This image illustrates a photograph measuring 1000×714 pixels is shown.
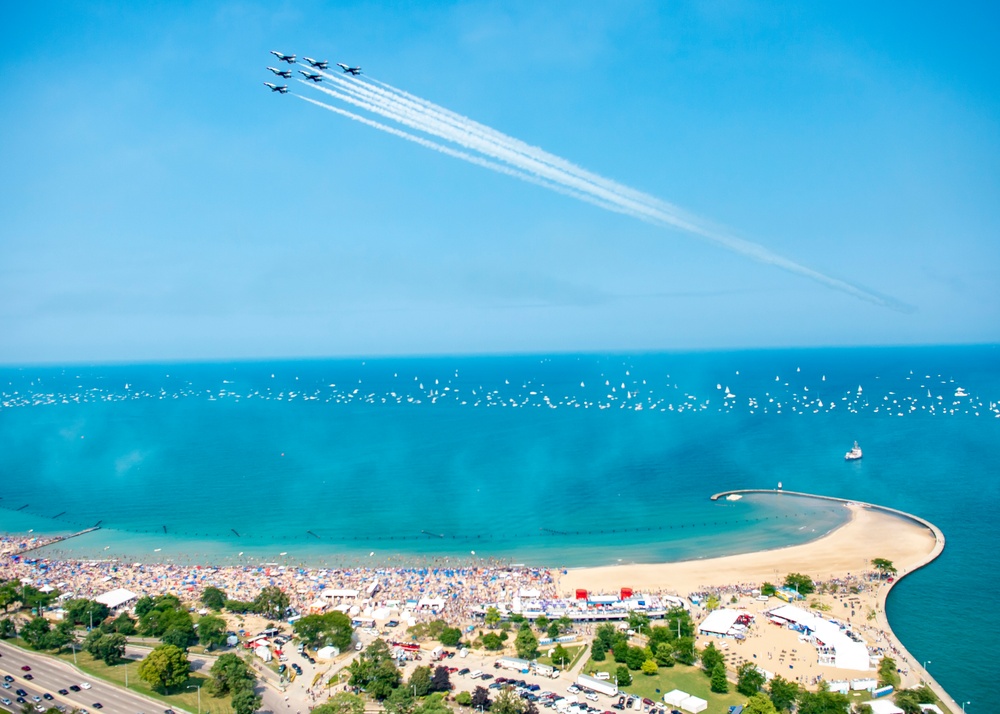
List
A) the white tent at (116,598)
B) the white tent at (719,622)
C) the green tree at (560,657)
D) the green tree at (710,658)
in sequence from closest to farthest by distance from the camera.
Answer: the green tree at (710,658) → the green tree at (560,657) → the white tent at (719,622) → the white tent at (116,598)

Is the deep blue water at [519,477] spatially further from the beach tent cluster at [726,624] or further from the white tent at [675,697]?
the white tent at [675,697]

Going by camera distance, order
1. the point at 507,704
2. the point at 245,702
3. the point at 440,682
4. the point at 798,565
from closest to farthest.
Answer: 1. the point at 507,704
2. the point at 245,702
3. the point at 440,682
4. the point at 798,565

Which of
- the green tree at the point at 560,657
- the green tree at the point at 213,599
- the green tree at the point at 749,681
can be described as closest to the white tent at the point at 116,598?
the green tree at the point at 213,599

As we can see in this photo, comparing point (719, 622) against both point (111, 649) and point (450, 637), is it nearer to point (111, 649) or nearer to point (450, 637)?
point (450, 637)

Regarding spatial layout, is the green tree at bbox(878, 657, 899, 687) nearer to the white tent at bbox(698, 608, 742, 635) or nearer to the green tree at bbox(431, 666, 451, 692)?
the white tent at bbox(698, 608, 742, 635)

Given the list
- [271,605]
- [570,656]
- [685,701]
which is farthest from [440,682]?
[271,605]

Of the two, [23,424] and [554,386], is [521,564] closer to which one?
[23,424]
